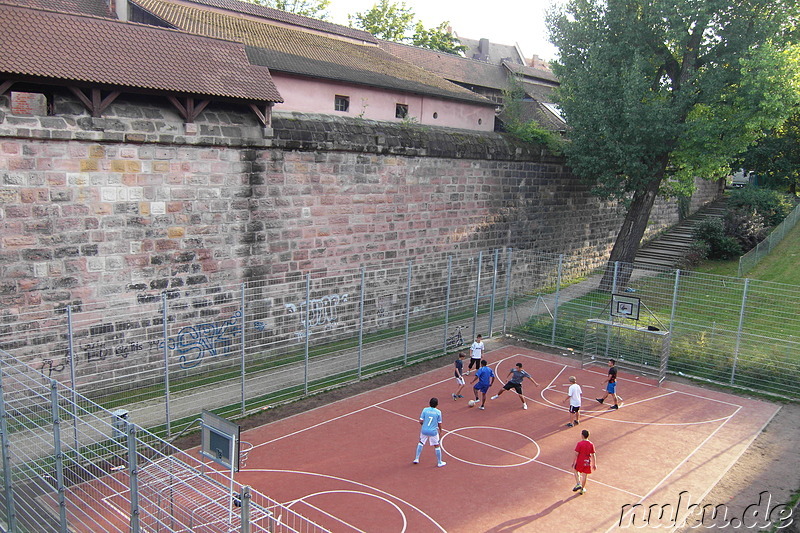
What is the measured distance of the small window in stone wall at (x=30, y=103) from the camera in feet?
44.0

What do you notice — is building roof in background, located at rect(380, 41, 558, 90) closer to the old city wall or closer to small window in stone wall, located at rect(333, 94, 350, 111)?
small window in stone wall, located at rect(333, 94, 350, 111)

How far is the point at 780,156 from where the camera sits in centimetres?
3581

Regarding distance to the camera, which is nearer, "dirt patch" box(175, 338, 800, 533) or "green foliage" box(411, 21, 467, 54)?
"dirt patch" box(175, 338, 800, 533)

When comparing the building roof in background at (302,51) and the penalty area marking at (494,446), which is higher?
the building roof in background at (302,51)

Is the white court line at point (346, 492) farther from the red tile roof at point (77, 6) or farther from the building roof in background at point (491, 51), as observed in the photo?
the building roof in background at point (491, 51)

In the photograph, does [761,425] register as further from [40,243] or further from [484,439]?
[40,243]

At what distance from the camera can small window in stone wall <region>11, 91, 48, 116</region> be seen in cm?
1341

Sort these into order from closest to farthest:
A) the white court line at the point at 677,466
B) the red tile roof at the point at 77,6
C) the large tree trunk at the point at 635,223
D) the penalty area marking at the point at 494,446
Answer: the white court line at the point at 677,466 → the penalty area marking at the point at 494,446 → the red tile roof at the point at 77,6 → the large tree trunk at the point at 635,223

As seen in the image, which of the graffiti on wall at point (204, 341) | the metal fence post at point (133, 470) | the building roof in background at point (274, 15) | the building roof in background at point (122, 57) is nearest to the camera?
the metal fence post at point (133, 470)

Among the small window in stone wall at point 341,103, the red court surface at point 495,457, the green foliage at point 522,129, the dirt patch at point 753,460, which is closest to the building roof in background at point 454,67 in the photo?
the green foliage at point 522,129

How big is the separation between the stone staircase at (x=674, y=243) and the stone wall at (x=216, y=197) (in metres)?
10.8

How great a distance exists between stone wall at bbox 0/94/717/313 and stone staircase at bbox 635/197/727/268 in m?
10.8

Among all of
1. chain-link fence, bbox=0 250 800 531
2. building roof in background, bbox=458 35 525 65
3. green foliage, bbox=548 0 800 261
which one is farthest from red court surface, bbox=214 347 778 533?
building roof in background, bbox=458 35 525 65

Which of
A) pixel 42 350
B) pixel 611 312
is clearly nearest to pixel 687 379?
pixel 611 312
